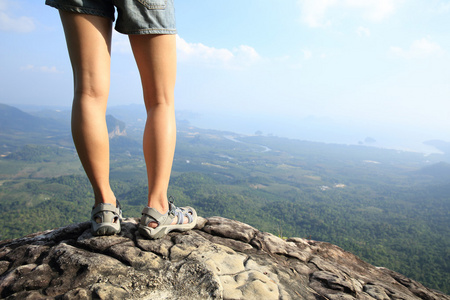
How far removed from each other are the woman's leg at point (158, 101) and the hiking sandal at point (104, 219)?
0.29 meters

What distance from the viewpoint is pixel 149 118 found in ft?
6.11

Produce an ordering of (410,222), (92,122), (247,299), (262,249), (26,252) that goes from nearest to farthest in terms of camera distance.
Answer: (247,299) < (92,122) < (26,252) < (262,249) < (410,222)

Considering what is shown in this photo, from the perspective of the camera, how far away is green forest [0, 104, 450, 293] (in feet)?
143

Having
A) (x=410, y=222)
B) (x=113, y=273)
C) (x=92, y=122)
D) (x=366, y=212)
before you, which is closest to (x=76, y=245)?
(x=113, y=273)

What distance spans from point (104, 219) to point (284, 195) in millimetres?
79749

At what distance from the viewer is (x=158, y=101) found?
184cm

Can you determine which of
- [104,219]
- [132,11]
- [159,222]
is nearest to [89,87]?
[132,11]

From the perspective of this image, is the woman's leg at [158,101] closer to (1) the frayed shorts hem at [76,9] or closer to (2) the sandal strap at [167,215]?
(2) the sandal strap at [167,215]

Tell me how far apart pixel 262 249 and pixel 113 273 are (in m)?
1.35

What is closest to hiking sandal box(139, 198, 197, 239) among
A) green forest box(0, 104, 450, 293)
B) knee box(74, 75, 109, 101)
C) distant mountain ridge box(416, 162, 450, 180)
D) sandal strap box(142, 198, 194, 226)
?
sandal strap box(142, 198, 194, 226)

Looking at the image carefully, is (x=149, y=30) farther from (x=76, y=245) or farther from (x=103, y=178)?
(x=76, y=245)

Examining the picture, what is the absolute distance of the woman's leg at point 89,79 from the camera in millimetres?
1592

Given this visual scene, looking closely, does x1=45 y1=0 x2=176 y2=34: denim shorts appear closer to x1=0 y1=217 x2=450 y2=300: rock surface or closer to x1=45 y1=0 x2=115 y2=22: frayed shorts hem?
x1=45 y1=0 x2=115 y2=22: frayed shorts hem

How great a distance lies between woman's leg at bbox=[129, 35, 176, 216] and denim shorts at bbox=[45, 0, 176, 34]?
9 cm
